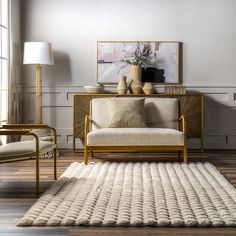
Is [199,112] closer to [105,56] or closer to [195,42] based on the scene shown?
[195,42]

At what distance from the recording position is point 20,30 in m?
5.79

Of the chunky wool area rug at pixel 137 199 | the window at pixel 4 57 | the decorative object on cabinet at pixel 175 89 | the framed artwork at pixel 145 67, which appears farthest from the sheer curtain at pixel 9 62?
the decorative object on cabinet at pixel 175 89

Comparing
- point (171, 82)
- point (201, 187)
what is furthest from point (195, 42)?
point (201, 187)

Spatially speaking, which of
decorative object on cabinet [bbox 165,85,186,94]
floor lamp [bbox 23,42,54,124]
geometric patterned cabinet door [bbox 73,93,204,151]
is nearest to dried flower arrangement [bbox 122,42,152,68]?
decorative object on cabinet [bbox 165,85,186,94]

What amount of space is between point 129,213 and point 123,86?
3012mm

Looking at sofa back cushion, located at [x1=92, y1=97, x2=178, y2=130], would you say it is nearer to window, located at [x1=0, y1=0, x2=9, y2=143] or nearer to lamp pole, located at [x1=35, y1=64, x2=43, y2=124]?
lamp pole, located at [x1=35, y1=64, x2=43, y2=124]

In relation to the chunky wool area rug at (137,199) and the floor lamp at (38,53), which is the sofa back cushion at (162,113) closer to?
the chunky wool area rug at (137,199)

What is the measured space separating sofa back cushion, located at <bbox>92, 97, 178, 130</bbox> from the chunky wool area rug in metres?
0.92

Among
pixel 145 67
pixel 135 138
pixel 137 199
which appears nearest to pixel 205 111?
pixel 145 67

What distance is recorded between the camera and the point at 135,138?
443 centimetres

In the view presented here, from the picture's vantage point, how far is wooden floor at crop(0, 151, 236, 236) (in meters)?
2.35

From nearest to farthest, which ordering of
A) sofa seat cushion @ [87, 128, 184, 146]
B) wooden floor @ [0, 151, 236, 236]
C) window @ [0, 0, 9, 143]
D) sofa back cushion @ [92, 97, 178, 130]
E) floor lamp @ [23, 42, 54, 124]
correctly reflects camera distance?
wooden floor @ [0, 151, 236, 236] < sofa seat cushion @ [87, 128, 184, 146] < sofa back cushion @ [92, 97, 178, 130] < window @ [0, 0, 9, 143] < floor lamp @ [23, 42, 54, 124]

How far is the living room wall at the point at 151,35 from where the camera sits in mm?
5730

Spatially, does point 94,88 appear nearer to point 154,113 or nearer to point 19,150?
point 154,113
